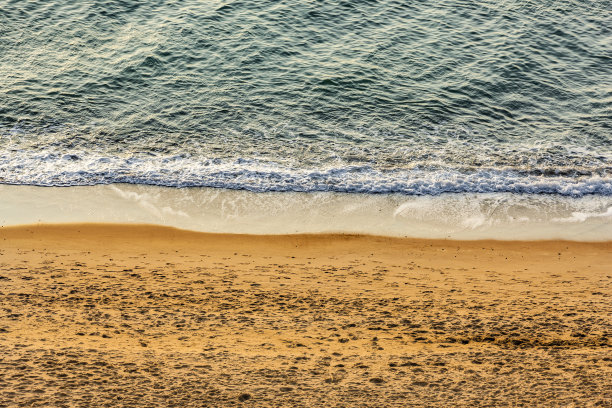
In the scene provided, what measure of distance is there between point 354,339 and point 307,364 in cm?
93

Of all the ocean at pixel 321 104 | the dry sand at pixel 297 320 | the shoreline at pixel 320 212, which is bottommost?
the dry sand at pixel 297 320

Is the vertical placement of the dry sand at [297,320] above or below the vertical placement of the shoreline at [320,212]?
below

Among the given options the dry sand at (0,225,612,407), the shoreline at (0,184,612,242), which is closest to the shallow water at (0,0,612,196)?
the shoreline at (0,184,612,242)

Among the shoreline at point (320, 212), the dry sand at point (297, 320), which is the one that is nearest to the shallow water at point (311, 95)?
the shoreline at point (320, 212)

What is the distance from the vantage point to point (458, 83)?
17.1m

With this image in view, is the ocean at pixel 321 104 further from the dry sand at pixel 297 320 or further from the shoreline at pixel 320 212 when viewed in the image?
the dry sand at pixel 297 320

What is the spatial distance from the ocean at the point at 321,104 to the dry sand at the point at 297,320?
1173mm

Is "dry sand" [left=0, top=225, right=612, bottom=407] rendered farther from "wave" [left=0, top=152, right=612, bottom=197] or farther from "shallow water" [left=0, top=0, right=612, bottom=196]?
"shallow water" [left=0, top=0, right=612, bottom=196]

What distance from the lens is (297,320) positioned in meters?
9.09

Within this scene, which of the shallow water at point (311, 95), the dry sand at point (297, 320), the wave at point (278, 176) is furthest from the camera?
the shallow water at point (311, 95)

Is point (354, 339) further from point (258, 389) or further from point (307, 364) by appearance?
point (258, 389)

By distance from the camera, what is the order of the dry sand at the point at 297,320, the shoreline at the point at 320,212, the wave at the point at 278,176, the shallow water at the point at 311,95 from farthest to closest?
1. the shallow water at the point at 311,95
2. the wave at the point at 278,176
3. the shoreline at the point at 320,212
4. the dry sand at the point at 297,320

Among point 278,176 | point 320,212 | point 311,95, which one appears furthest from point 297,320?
point 311,95

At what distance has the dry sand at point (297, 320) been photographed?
759 centimetres
